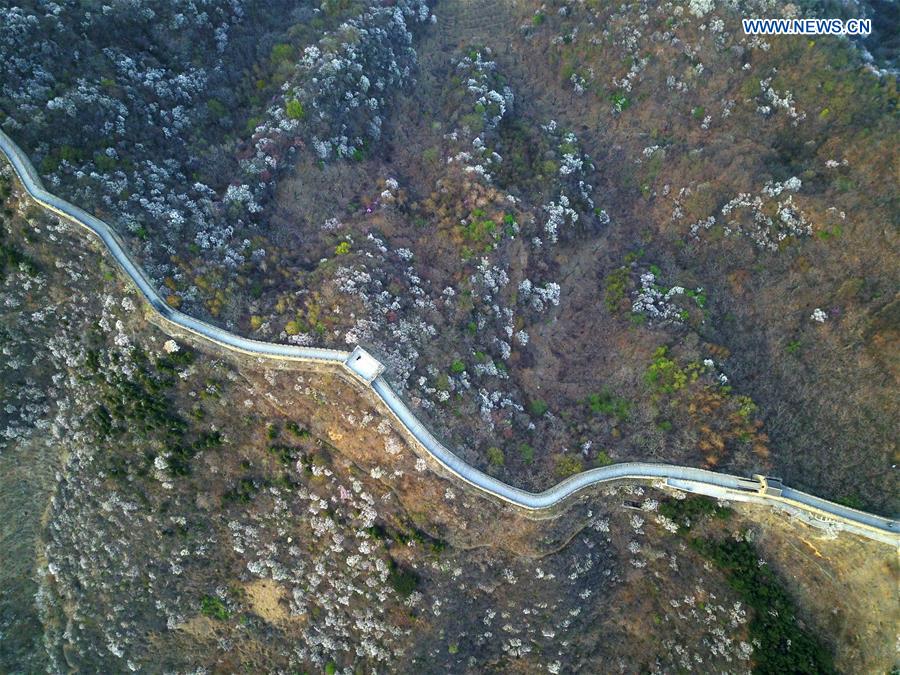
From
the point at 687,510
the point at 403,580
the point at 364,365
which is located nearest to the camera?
the point at 364,365

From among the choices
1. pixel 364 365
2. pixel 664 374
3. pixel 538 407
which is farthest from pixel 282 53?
pixel 664 374

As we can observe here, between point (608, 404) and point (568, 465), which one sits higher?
point (608, 404)

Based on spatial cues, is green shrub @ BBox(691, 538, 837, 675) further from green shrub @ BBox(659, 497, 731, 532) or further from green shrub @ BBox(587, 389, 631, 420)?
green shrub @ BBox(587, 389, 631, 420)

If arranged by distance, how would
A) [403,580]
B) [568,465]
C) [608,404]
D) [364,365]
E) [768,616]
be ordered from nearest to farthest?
[768,616] < [364,365] < [403,580] < [568,465] < [608,404]

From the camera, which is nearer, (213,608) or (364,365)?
(364,365)

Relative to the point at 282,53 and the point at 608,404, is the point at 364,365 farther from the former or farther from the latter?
the point at 282,53

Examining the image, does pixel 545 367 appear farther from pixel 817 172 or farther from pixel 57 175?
pixel 57 175

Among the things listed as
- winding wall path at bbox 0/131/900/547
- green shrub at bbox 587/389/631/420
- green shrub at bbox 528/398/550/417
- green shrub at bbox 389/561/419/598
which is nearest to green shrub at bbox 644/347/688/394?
green shrub at bbox 587/389/631/420

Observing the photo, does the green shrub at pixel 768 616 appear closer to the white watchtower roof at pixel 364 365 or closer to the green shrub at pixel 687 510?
the green shrub at pixel 687 510

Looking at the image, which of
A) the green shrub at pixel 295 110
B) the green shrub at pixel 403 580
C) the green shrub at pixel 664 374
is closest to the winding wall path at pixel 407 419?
the green shrub at pixel 664 374
